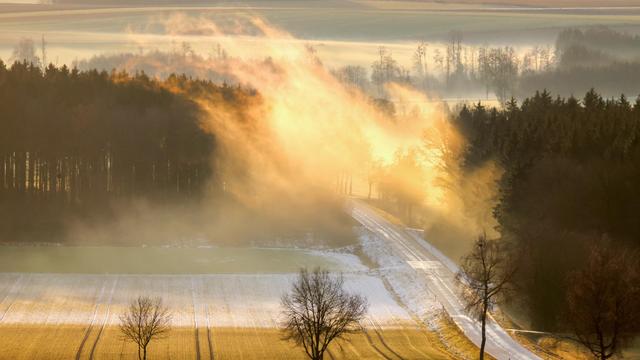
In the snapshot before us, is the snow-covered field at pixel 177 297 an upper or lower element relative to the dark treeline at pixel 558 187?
lower

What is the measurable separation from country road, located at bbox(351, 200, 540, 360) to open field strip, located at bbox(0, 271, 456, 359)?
321 cm

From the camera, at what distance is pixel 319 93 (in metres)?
186

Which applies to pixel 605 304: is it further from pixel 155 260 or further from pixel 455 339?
pixel 155 260

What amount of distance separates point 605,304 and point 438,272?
3205cm

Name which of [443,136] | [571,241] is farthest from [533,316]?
[443,136]

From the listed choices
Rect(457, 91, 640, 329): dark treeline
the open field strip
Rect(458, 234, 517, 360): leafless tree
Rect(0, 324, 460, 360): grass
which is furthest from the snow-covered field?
Rect(457, 91, 640, 329): dark treeline

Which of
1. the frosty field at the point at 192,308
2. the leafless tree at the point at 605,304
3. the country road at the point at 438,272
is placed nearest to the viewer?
the leafless tree at the point at 605,304

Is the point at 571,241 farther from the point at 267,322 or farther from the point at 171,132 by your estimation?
the point at 171,132

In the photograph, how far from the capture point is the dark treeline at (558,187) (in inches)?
3310

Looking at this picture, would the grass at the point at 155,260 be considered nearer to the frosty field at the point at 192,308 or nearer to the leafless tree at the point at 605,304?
the frosty field at the point at 192,308

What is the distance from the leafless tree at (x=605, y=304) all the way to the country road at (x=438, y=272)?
456 cm

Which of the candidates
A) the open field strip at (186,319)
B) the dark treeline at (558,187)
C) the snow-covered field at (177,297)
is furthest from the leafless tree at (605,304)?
the snow-covered field at (177,297)

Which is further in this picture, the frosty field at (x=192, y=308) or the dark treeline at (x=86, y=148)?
the dark treeline at (x=86, y=148)

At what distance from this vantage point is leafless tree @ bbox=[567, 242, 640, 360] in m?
66.5
